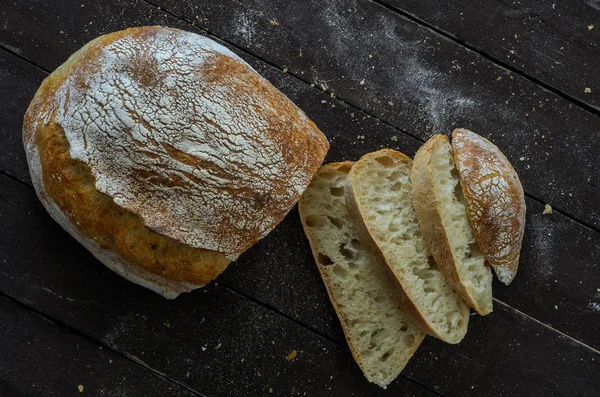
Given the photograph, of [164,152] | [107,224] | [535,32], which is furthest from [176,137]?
[535,32]

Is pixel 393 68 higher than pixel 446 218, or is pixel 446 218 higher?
pixel 393 68

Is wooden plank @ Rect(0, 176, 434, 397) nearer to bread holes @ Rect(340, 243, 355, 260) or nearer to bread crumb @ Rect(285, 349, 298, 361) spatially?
Answer: bread crumb @ Rect(285, 349, 298, 361)

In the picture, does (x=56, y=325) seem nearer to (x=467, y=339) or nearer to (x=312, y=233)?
(x=312, y=233)

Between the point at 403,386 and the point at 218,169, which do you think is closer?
the point at 218,169

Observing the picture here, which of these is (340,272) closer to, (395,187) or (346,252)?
(346,252)

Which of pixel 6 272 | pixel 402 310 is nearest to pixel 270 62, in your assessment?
pixel 402 310

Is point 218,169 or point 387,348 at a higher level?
point 218,169

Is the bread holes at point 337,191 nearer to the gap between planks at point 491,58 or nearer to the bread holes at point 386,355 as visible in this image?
the bread holes at point 386,355
